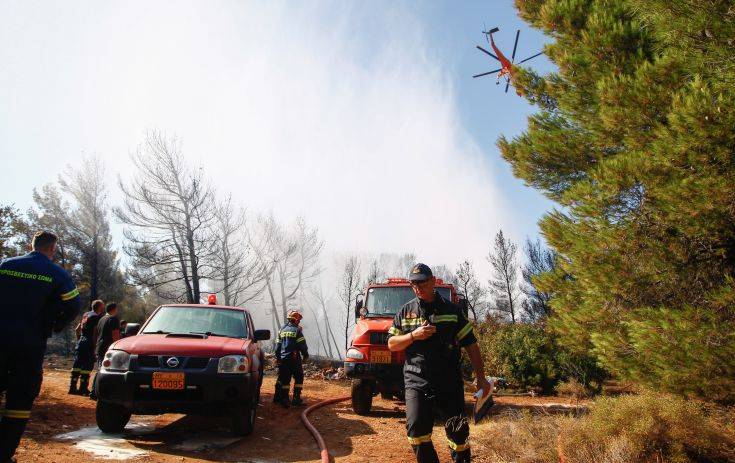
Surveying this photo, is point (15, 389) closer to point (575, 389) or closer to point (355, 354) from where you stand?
point (355, 354)

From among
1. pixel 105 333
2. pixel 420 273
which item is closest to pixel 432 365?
pixel 420 273

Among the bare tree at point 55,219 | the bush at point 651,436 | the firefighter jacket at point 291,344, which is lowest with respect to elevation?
the bush at point 651,436

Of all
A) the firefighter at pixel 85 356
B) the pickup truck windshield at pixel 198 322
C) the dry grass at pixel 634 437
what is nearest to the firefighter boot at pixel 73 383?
the firefighter at pixel 85 356

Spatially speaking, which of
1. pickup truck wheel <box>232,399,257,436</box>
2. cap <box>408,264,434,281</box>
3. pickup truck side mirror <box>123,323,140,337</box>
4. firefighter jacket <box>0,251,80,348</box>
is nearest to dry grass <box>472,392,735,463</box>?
cap <box>408,264,434,281</box>

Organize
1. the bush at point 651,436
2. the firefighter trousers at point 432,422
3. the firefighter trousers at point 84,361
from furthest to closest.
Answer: the firefighter trousers at point 84,361
the bush at point 651,436
the firefighter trousers at point 432,422

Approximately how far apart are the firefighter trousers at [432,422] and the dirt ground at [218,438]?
1.83 m

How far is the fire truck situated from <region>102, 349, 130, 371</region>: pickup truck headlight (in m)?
3.42

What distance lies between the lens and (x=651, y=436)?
14.4 feet

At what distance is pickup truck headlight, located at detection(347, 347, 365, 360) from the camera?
772cm

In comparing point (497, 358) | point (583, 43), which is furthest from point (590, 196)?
point (497, 358)

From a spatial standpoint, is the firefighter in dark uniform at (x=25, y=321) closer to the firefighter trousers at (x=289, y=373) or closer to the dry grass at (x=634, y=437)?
the dry grass at (x=634, y=437)

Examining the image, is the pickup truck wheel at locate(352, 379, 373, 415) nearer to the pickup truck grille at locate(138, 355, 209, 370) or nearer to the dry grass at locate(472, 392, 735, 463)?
the dry grass at locate(472, 392, 735, 463)

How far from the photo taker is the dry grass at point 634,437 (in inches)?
167

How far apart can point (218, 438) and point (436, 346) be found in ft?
12.5
